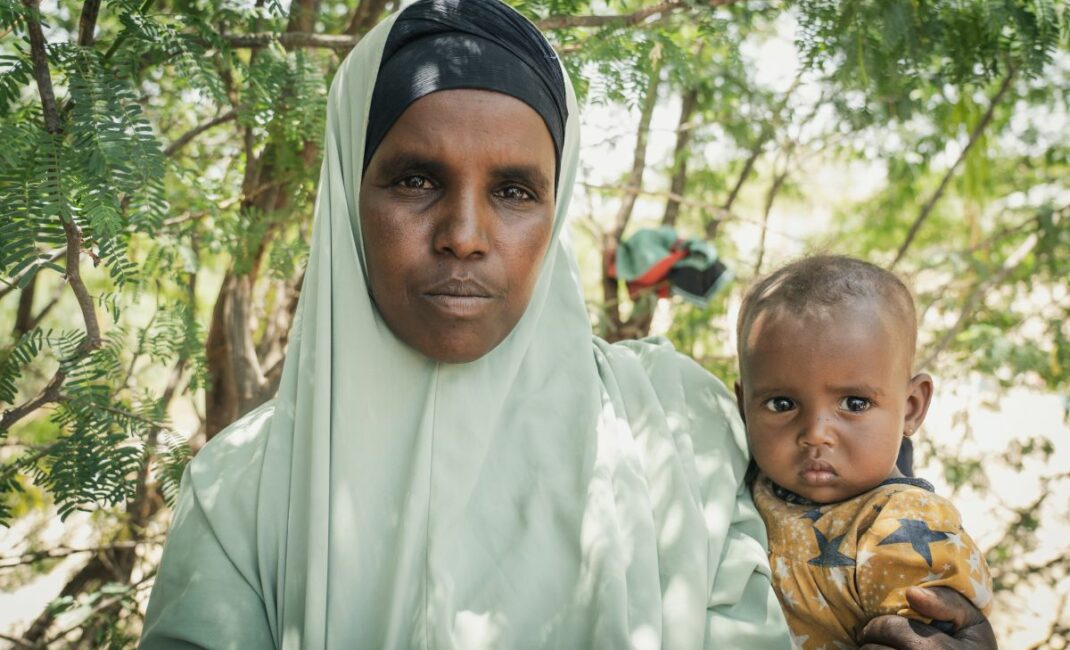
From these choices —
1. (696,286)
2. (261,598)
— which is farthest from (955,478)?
(261,598)

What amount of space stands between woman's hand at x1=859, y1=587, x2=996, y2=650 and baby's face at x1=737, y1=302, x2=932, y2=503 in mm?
292

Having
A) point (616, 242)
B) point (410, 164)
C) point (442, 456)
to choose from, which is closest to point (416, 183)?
point (410, 164)

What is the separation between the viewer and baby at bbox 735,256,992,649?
166 centimetres

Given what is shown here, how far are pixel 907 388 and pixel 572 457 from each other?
0.77 m

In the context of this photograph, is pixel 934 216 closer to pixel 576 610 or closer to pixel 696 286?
pixel 696 286

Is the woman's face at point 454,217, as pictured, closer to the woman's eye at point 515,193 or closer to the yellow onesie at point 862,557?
the woman's eye at point 515,193

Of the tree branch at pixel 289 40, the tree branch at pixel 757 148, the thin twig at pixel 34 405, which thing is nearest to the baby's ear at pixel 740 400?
the tree branch at pixel 289 40

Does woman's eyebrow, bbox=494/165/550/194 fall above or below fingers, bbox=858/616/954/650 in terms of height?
above

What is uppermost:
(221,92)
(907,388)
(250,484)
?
(221,92)

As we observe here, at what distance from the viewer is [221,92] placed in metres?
2.08

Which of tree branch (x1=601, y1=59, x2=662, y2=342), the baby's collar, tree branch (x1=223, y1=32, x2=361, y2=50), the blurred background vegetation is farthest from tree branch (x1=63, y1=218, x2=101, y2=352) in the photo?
tree branch (x1=601, y1=59, x2=662, y2=342)

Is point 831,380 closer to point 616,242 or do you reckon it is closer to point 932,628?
point 932,628

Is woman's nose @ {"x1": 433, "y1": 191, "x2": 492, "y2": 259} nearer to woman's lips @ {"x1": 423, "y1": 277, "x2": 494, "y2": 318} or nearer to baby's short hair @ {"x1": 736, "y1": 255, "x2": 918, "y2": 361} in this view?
woman's lips @ {"x1": 423, "y1": 277, "x2": 494, "y2": 318}

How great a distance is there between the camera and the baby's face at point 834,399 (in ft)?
5.84
